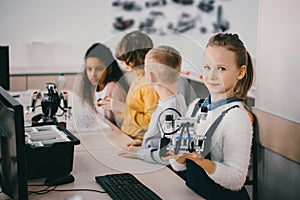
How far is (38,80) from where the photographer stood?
13.9 ft

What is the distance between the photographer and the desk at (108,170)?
1.71 meters

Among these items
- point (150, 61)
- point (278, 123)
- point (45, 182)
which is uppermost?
point (150, 61)

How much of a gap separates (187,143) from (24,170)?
54cm

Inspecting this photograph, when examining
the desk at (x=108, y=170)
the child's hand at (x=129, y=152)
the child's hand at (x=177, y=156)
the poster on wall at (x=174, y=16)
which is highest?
the poster on wall at (x=174, y=16)

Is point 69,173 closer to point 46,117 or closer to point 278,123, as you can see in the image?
point 46,117

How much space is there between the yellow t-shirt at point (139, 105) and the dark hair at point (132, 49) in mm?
60

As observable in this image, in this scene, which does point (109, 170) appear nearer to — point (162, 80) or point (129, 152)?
point (129, 152)

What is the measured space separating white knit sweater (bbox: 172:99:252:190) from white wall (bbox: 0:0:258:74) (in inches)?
101

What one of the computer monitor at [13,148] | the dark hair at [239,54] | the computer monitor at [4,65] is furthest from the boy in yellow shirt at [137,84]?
the computer monitor at [4,65]

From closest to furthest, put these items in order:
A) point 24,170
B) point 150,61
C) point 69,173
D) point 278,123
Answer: point 24,170, point 150,61, point 69,173, point 278,123

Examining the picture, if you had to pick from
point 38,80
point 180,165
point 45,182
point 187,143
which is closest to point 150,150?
point 180,165

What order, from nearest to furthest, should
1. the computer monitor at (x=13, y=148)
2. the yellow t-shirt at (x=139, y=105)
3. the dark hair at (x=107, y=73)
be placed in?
the computer monitor at (x=13, y=148)
the yellow t-shirt at (x=139, y=105)
the dark hair at (x=107, y=73)

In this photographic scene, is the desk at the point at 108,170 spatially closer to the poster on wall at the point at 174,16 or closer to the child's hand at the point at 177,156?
the child's hand at the point at 177,156

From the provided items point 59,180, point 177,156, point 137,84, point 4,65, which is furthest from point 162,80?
point 4,65
